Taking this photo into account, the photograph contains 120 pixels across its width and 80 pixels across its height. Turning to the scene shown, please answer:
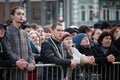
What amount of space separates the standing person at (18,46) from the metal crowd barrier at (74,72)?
7 cm

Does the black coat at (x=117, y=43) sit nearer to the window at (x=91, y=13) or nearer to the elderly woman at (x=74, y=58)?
the elderly woman at (x=74, y=58)

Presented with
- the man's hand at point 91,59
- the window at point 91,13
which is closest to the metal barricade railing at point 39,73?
the man's hand at point 91,59

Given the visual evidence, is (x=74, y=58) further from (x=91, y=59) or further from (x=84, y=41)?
(x=84, y=41)

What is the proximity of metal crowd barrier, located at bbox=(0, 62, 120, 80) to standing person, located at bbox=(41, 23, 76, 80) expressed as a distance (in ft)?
0.18

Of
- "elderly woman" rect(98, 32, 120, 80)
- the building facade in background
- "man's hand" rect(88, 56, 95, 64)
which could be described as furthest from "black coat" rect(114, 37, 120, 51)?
the building facade in background

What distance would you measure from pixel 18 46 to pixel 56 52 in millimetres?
707

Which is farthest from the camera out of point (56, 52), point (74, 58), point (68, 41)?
point (74, 58)

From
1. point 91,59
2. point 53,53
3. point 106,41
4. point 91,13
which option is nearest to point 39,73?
point 53,53

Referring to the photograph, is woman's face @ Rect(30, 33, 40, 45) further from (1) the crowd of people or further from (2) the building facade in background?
(2) the building facade in background

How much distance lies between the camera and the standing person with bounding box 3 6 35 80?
7.57 metres

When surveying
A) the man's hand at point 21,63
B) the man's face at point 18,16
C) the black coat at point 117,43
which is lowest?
the man's hand at point 21,63

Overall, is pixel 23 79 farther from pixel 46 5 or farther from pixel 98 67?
pixel 46 5

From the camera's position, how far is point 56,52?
7.93 m

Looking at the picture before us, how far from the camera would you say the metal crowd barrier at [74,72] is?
765cm
